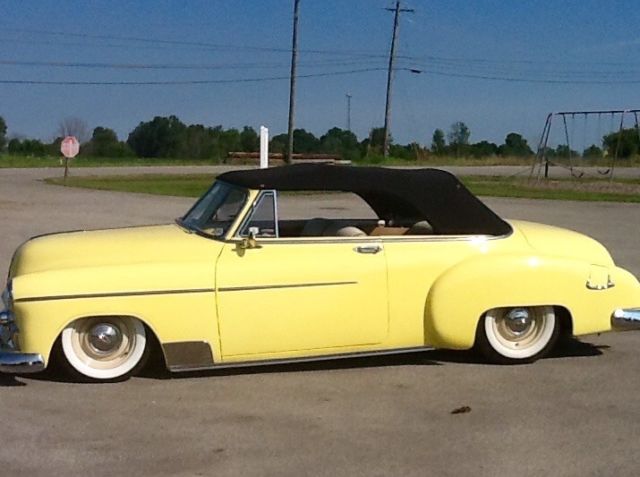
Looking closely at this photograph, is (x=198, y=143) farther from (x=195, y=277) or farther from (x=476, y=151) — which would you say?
(x=195, y=277)

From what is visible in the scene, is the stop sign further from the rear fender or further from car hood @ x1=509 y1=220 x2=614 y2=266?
the rear fender

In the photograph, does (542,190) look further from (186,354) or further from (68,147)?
(186,354)

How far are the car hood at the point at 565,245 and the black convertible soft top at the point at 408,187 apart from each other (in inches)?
8.8

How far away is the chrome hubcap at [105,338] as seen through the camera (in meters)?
6.16

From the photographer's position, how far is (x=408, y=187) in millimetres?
6883

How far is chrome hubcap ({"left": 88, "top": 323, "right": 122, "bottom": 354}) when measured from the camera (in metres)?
6.16

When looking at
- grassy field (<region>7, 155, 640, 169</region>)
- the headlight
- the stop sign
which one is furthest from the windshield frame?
grassy field (<region>7, 155, 640, 169</region>)

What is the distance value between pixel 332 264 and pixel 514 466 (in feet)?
7.07

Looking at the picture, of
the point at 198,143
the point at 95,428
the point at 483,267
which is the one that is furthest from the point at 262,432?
the point at 198,143

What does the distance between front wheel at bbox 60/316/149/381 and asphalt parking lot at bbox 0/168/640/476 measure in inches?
4.2

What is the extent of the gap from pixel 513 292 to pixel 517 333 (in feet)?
1.23

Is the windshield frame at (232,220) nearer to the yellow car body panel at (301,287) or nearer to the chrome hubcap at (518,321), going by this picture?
the yellow car body panel at (301,287)

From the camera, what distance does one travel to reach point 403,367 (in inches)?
263

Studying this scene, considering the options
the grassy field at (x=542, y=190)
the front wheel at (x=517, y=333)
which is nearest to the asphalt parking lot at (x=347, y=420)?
the front wheel at (x=517, y=333)
